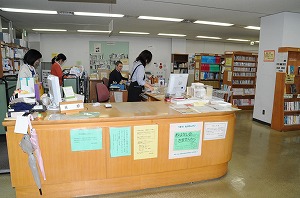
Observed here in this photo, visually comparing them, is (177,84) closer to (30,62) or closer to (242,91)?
(30,62)

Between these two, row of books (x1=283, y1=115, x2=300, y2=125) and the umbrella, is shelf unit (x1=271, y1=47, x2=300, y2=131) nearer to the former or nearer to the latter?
row of books (x1=283, y1=115, x2=300, y2=125)

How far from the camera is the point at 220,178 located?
3074 mm

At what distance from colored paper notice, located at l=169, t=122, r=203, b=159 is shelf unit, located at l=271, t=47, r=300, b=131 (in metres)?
3.48

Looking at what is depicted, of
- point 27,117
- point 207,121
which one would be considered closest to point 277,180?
point 207,121

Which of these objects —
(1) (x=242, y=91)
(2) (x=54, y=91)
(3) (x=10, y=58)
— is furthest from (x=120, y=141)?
(1) (x=242, y=91)

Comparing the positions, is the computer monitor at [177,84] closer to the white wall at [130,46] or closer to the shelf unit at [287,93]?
the shelf unit at [287,93]

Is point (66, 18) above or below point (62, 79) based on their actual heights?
above

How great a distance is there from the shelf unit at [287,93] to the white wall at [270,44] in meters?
0.21

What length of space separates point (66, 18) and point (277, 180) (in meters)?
6.54

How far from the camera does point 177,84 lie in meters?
3.88

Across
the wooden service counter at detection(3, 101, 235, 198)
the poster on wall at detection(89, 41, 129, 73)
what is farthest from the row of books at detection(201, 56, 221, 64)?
the wooden service counter at detection(3, 101, 235, 198)

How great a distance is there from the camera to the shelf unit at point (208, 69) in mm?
9469

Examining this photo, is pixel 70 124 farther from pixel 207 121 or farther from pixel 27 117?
pixel 207 121

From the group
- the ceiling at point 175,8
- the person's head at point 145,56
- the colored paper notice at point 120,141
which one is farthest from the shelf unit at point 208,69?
the colored paper notice at point 120,141
